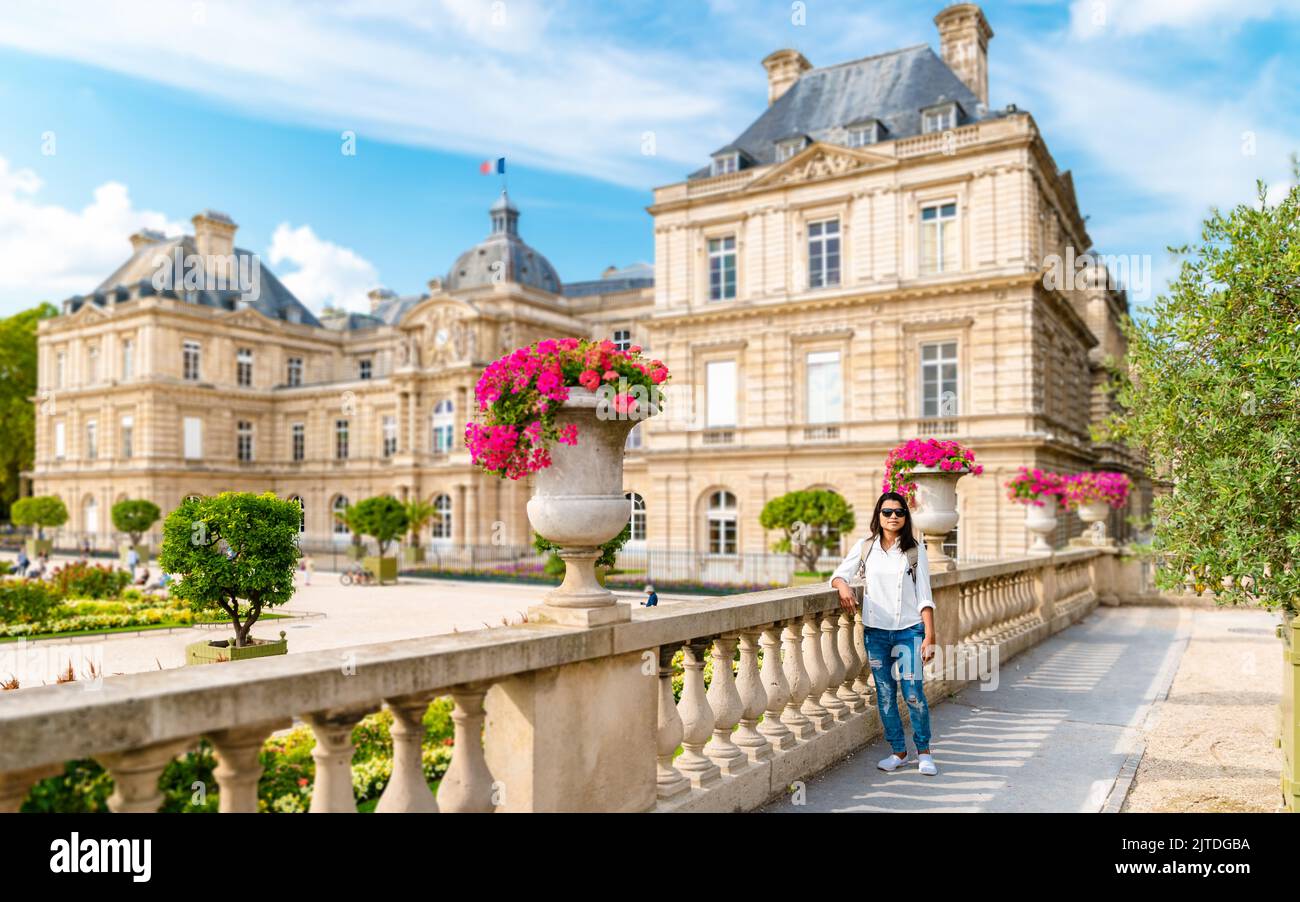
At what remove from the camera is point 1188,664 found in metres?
11.3

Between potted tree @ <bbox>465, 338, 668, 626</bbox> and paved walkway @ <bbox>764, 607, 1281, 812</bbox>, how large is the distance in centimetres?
199

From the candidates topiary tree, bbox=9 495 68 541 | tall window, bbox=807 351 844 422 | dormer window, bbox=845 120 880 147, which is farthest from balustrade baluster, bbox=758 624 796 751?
topiary tree, bbox=9 495 68 541

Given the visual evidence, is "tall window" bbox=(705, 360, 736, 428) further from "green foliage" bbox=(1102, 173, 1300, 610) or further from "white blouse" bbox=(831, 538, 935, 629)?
"white blouse" bbox=(831, 538, 935, 629)

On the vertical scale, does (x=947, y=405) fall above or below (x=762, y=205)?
below

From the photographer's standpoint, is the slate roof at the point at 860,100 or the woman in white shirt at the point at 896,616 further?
the slate roof at the point at 860,100

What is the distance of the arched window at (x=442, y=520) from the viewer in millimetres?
45438

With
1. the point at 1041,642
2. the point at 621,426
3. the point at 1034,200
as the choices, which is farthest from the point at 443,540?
the point at 621,426

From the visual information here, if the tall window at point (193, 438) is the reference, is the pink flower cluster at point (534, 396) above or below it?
below

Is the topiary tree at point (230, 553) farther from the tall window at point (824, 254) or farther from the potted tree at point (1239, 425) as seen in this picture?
the tall window at point (824, 254)

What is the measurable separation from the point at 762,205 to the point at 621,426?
28.8 m

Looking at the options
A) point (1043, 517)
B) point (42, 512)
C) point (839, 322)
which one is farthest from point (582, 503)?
point (42, 512)

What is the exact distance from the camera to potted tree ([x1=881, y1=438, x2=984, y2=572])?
962 cm

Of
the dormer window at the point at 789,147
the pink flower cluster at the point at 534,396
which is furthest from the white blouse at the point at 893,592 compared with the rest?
the dormer window at the point at 789,147
